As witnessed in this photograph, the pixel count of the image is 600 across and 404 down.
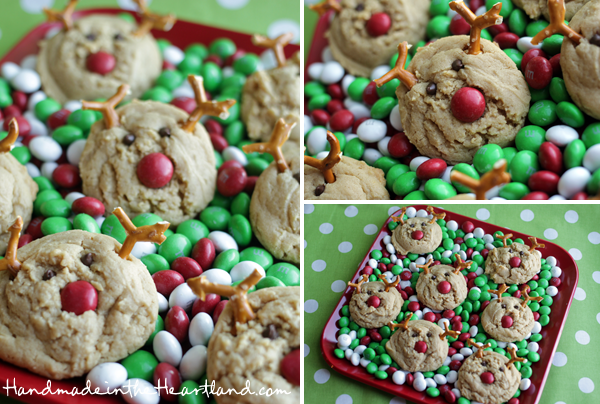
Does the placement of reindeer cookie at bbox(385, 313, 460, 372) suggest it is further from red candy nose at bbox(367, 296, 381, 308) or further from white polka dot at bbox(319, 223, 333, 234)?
white polka dot at bbox(319, 223, 333, 234)

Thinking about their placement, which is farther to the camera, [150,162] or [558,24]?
[150,162]

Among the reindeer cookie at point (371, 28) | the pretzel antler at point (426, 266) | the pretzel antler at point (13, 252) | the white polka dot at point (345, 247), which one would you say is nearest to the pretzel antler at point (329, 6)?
the reindeer cookie at point (371, 28)

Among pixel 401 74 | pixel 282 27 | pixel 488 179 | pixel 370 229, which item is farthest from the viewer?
pixel 282 27

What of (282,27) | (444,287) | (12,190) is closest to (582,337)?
(444,287)

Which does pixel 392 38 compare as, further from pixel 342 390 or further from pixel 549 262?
pixel 342 390

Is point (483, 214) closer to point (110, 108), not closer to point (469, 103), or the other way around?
point (469, 103)

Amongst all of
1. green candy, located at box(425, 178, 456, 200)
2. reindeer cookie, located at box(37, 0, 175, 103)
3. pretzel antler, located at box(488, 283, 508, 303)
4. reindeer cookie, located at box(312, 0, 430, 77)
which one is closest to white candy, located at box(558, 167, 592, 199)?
green candy, located at box(425, 178, 456, 200)

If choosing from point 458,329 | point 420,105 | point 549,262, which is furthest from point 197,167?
point 549,262
